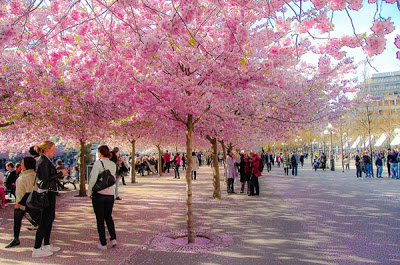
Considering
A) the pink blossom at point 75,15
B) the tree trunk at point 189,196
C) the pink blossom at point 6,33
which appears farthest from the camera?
the pink blossom at point 75,15

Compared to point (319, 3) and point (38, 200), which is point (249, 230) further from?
point (319, 3)

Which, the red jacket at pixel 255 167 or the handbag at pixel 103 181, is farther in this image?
the red jacket at pixel 255 167

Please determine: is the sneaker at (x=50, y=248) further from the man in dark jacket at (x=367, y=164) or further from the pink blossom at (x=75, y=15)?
the man in dark jacket at (x=367, y=164)

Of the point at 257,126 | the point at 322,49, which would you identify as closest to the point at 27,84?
the point at 322,49

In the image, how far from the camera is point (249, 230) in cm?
742

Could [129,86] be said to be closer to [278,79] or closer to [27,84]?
[27,84]

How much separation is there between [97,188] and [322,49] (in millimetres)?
6100

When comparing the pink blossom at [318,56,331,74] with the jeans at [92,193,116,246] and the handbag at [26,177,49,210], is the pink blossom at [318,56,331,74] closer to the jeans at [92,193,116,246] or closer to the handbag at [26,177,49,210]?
the jeans at [92,193,116,246]

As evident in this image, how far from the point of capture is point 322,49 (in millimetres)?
8047

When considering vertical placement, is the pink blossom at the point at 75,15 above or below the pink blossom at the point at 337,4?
above

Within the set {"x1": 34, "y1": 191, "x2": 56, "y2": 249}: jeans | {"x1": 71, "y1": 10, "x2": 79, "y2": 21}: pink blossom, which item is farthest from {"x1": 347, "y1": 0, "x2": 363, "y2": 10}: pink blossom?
{"x1": 71, "y1": 10, "x2": 79, "y2": 21}: pink blossom

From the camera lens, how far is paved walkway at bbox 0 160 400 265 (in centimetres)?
546

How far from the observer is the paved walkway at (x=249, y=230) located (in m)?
5.46

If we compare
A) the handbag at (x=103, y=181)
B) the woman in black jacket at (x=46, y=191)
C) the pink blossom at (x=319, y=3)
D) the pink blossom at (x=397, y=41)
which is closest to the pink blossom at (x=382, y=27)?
the pink blossom at (x=397, y=41)
